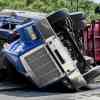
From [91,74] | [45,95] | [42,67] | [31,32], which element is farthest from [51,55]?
[91,74]

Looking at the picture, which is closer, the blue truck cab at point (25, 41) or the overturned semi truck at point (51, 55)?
the overturned semi truck at point (51, 55)

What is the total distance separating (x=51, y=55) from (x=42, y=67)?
0.38m

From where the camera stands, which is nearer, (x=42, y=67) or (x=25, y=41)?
(x=42, y=67)

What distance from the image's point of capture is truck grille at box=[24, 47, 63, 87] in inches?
518

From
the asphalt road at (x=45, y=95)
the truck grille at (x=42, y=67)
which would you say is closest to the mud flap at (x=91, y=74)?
the asphalt road at (x=45, y=95)

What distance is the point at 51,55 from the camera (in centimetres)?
1321

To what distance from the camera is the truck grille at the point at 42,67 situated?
13156 millimetres

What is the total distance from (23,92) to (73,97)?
173 cm

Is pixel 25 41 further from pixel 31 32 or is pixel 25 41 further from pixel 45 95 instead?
pixel 45 95

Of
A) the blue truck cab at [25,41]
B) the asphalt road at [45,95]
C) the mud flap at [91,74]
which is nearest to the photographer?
the asphalt road at [45,95]

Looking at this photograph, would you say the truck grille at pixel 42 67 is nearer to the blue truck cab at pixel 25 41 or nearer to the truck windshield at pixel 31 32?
the blue truck cab at pixel 25 41

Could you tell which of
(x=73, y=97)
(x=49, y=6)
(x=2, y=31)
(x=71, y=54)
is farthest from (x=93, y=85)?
(x=49, y=6)

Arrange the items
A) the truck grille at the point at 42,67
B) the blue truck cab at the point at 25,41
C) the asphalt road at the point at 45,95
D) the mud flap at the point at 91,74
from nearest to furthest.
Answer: the asphalt road at the point at 45,95, the truck grille at the point at 42,67, the blue truck cab at the point at 25,41, the mud flap at the point at 91,74

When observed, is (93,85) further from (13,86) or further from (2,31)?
(2,31)
